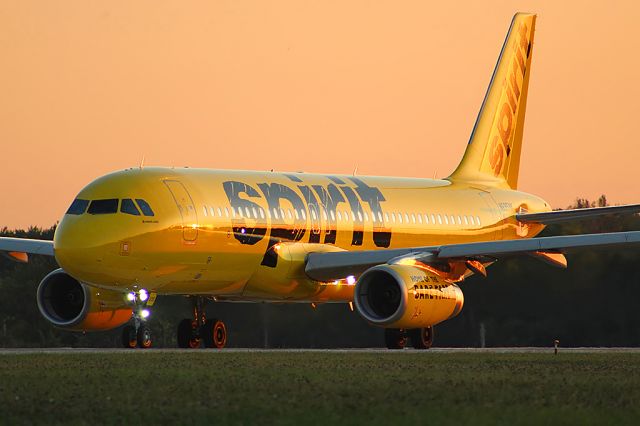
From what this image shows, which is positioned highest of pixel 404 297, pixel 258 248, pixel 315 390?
pixel 258 248

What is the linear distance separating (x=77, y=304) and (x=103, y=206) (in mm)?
4252

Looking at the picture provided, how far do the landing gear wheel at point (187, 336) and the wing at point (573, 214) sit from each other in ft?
34.5

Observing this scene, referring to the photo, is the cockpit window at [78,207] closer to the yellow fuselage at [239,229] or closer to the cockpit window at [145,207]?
the yellow fuselage at [239,229]

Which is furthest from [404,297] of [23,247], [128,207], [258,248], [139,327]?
[23,247]

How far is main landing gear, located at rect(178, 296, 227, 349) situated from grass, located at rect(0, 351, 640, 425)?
27.1ft

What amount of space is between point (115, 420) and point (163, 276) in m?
17.4

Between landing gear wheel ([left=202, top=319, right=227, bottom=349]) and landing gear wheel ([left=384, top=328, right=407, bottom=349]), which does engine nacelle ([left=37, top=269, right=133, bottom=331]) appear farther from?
landing gear wheel ([left=384, top=328, right=407, bottom=349])

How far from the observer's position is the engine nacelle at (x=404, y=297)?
103ft

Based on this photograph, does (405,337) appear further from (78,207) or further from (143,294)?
(78,207)

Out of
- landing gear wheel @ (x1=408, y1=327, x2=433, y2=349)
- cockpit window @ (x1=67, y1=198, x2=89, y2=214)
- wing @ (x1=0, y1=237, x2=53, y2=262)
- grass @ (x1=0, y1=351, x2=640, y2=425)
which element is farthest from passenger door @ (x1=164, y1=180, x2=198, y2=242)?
grass @ (x1=0, y1=351, x2=640, y2=425)

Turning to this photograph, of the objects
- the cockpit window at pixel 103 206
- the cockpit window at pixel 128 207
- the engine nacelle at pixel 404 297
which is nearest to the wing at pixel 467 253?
the engine nacelle at pixel 404 297

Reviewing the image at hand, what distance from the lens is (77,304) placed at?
34.7m

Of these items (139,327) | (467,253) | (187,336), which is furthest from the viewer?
(187,336)

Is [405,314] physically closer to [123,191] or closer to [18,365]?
[123,191]
